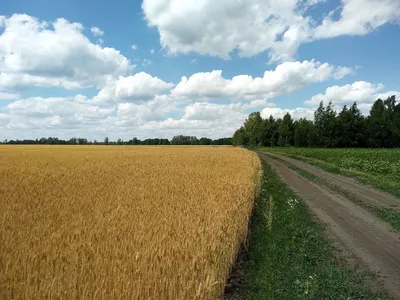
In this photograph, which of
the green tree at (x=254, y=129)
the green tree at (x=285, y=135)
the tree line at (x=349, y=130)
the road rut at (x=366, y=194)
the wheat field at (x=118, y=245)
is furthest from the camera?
the green tree at (x=254, y=129)

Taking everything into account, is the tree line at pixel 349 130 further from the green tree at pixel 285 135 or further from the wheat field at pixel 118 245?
the wheat field at pixel 118 245

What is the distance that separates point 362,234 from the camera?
10.7m

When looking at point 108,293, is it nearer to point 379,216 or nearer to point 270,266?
point 270,266

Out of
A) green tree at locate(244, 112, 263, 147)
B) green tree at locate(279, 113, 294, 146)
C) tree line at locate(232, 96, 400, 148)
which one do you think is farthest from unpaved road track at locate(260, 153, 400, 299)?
green tree at locate(244, 112, 263, 147)

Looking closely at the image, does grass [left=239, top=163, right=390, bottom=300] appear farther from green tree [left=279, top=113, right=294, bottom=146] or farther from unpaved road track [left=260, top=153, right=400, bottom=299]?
green tree [left=279, top=113, right=294, bottom=146]

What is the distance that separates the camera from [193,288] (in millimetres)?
4637

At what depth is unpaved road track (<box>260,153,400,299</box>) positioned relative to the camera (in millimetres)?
7906

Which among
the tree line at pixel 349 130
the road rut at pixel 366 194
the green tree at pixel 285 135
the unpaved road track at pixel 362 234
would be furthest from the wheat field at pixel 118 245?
the green tree at pixel 285 135

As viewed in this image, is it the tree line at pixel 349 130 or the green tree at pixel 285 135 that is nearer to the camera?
the tree line at pixel 349 130

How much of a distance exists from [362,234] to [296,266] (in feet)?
→ 13.1

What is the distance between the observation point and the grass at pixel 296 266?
662 cm

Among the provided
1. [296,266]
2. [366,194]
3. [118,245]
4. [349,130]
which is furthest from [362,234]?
[349,130]

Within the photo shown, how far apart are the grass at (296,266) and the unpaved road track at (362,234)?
1.56 ft

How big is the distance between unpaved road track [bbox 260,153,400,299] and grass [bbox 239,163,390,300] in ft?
1.56
